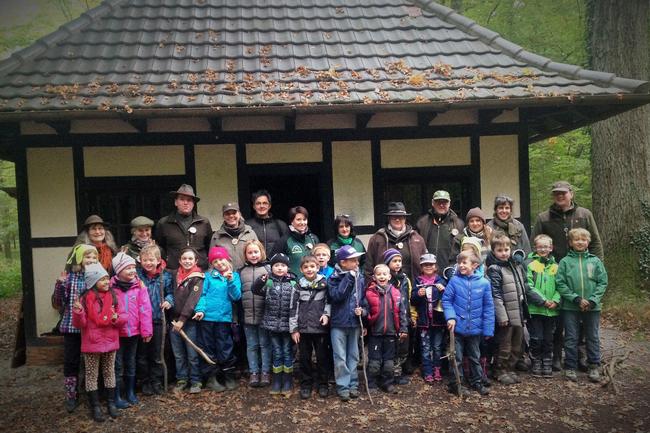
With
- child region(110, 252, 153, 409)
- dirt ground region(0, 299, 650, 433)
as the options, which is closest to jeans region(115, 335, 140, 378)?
child region(110, 252, 153, 409)

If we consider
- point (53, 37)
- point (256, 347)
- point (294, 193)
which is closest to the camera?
point (256, 347)

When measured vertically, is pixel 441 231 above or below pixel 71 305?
above

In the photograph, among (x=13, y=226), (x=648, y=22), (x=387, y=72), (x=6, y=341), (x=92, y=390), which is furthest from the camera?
(x=13, y=226)

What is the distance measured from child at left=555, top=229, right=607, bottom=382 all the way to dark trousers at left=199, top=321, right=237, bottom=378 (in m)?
3.48

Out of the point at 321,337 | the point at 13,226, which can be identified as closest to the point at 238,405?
the point at 321,337

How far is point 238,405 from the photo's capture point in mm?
4246

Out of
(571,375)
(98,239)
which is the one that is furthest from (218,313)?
(571,375)

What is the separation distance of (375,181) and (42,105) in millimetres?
4054

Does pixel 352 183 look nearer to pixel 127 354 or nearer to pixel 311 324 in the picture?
pixel 311 324

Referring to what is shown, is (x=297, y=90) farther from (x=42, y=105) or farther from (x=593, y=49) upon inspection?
(x=593, y=49)

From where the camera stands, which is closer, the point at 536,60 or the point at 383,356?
the point at 383,356

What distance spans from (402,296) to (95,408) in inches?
119

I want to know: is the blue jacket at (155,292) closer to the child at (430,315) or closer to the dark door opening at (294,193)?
the child at (430,315)

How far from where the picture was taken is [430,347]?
4.70m
